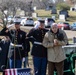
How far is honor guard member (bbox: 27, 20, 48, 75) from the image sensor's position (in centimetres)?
759

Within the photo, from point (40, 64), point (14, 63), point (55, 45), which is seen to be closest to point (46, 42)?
point (55, 45)

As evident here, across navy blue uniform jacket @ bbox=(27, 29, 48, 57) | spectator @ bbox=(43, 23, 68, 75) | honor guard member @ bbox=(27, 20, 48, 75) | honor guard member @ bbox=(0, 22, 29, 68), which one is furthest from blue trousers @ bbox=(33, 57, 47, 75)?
honor guard member @ bbox=(0, 22, 29, 68)

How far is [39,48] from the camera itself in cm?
761

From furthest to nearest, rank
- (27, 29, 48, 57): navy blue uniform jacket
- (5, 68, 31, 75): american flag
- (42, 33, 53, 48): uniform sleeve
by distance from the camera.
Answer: (27, 29, 48, 57): navy blue uniform jacket < (42, 33, 53, 48): uniform sleeve < (5, 68, 31, 75): american flag

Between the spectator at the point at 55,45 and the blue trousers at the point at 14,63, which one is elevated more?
the spectator at the point at 55,45

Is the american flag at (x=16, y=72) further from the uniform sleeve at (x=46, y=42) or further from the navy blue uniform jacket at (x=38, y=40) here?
the navy blue uniform jacket at (x=38, y=40)

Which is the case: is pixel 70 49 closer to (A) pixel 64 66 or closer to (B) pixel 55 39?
(A) pixel 64 66

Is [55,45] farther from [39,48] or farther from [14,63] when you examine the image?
[14,63]

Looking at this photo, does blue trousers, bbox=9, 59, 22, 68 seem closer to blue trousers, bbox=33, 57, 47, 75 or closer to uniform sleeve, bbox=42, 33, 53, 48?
blue trousers, bbox=33, 57, 47, 75

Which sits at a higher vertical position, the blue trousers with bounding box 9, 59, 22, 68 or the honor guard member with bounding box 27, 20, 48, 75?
the honor guard member with bounding box 27, 20, 48, 75

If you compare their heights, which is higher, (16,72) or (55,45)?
(55,45)

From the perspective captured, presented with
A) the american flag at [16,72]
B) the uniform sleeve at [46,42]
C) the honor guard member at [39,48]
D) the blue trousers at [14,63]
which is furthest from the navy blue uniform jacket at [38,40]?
the american flag at [16,72]

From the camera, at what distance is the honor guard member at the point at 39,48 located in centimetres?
759

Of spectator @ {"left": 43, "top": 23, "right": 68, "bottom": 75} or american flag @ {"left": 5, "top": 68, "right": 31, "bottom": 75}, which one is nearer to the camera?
american flag @ {"left": 5, "top": 68, "right": 31, "bottom": 75}
